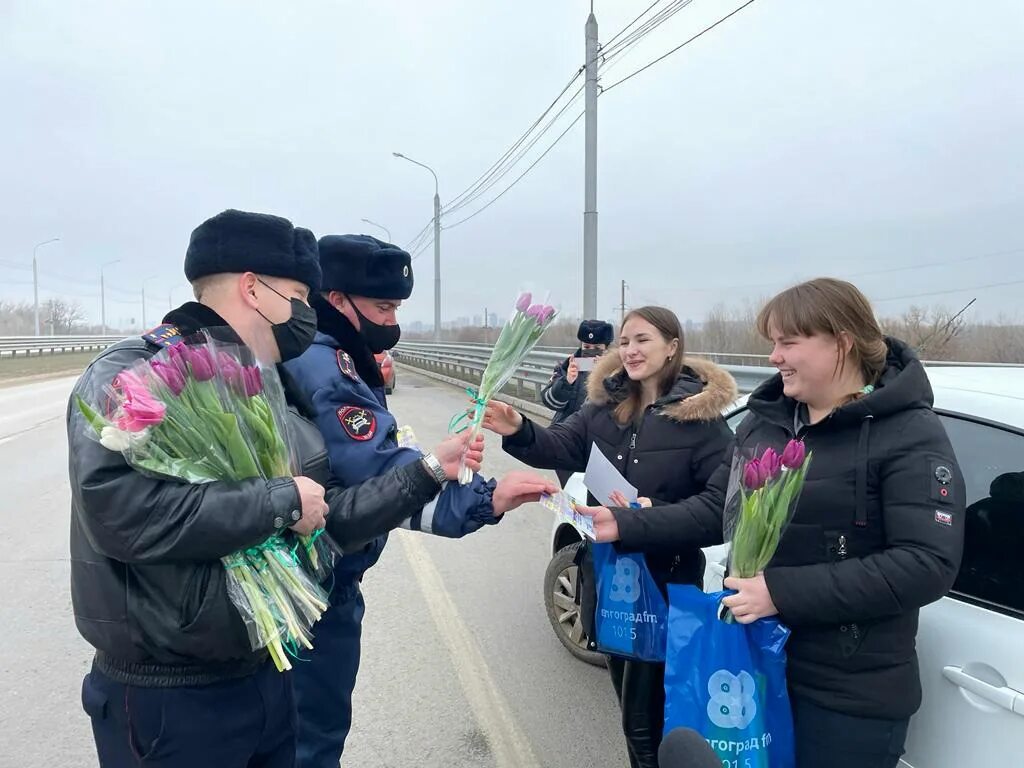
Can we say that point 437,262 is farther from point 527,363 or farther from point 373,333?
point 373,333

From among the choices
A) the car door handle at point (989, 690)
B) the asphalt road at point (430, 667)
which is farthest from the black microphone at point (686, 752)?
the asphalt road at point (430, 667)

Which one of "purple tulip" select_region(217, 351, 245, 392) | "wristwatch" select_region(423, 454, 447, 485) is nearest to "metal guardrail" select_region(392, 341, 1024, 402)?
"wristwatch" select_region(423, 454, 447, 485)

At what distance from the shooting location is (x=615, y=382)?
9.85 ft

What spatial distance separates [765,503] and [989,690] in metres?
0.67

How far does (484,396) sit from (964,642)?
1466 mm

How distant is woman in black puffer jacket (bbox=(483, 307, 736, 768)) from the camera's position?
254 centimetres

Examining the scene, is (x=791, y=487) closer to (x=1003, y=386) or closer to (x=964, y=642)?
(x=964, y=642)

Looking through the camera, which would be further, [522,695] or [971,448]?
[522,695]

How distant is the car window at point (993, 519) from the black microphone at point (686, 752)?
0.99 metres

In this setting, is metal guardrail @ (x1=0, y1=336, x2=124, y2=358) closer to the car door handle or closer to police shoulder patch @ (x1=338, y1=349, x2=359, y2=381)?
police shoulder patch @ (x1=338, y1=349, x2=359, y2=381)

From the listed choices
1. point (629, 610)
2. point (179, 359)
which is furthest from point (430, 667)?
point (179, 359)

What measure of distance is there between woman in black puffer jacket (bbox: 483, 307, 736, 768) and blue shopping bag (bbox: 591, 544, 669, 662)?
101 mm

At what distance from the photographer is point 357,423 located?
192cm

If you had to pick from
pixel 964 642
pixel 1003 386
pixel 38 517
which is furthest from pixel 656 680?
pixel 38 517
